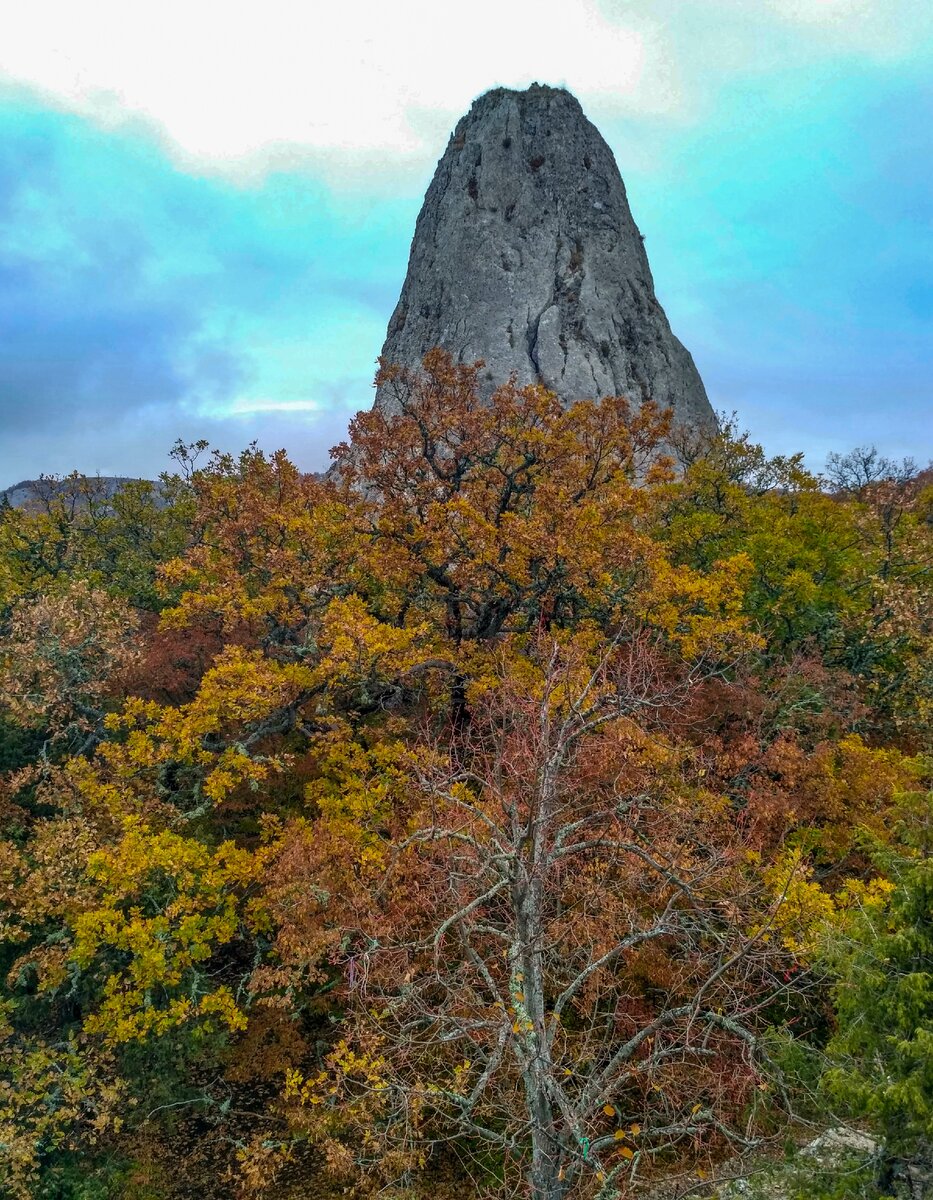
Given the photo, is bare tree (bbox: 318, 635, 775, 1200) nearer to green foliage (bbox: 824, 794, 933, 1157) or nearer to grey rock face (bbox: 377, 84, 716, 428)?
green foliage (bbox: 824, 794, 933, 1157)

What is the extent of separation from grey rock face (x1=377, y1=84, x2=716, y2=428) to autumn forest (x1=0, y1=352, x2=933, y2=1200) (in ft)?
103

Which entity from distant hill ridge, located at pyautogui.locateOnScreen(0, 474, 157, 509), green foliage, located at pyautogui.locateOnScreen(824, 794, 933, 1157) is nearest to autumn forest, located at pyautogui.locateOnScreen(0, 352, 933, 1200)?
green foliage, located at pyautogui.locateOnScreen(824, 794, 933, 1157)

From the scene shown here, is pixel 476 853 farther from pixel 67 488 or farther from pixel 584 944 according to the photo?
pixel 67 488

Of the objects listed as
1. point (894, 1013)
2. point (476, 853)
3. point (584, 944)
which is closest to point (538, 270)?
point (476, 853)

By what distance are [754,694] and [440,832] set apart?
1155cm

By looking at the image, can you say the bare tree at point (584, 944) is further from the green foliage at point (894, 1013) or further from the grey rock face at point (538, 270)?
the grey rock face at point (538, 270)

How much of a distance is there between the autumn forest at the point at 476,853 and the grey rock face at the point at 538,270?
31278 millimetres

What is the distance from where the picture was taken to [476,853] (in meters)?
11.1

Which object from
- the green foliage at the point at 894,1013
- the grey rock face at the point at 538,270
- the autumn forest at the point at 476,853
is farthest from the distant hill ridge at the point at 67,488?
the green foliage at the point at 894,1013

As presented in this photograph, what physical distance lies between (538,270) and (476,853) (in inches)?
2034

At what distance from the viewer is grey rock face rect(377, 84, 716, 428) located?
50.1m

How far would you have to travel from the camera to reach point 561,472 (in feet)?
59.2

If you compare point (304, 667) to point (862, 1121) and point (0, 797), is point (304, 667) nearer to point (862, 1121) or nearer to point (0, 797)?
point (0, 797)

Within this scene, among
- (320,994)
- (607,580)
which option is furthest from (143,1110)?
(607,580)
